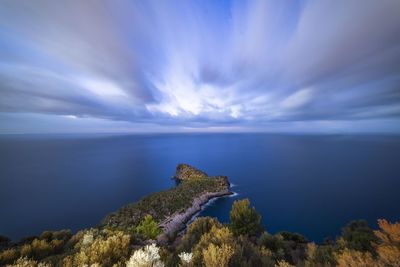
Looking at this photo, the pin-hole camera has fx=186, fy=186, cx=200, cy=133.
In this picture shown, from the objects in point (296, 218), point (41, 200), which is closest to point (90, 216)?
point (41, 200)

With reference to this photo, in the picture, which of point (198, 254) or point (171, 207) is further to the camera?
point (171, 207)

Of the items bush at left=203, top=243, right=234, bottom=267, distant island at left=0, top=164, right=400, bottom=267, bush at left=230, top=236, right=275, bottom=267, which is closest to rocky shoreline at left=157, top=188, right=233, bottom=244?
distant island at left=0, top=164, right=400, bottom=267

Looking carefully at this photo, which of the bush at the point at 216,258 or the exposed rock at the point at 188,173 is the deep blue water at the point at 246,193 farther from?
the bush at the point at 216,258

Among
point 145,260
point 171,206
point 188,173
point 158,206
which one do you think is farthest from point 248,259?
point 188,173

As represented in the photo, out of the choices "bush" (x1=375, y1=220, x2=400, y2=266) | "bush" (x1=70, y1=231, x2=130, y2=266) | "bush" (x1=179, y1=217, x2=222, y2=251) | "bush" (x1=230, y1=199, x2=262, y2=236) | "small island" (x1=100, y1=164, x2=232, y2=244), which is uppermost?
"bush" (x1=375, y1=220, x2=400, y2=266)

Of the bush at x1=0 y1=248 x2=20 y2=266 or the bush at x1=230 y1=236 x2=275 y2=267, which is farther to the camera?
the bush at x1=0 y1=248 x2=20 y2=266

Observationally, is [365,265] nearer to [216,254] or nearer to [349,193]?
[216,254]

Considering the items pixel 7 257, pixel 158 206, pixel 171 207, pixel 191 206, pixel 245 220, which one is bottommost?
pixel 191 206

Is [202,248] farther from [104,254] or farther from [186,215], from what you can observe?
[186,215]

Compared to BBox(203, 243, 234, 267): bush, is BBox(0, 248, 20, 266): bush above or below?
below

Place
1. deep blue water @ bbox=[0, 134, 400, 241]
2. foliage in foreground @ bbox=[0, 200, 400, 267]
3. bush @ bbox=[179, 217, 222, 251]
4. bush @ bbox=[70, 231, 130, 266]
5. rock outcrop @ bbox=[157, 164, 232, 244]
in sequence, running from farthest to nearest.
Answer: deep blue water @ bbox=[0, 134, 400, 241], rock outcrop @ bbox=[157, 164, 232, 244], bush @ bbox=[179, 217, 222, 251], bush @ bbox=[70, 231, 130, 266], foliage in foreground @ bbox=[0, 200, 400, 267]

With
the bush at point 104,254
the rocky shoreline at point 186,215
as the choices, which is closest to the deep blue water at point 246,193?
the rocky shoreline at point 186,215

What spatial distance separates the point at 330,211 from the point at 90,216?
64708 mm

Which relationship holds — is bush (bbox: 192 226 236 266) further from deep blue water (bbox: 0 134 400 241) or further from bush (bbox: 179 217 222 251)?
deep blue water (bbox: 0 134 400 241)
